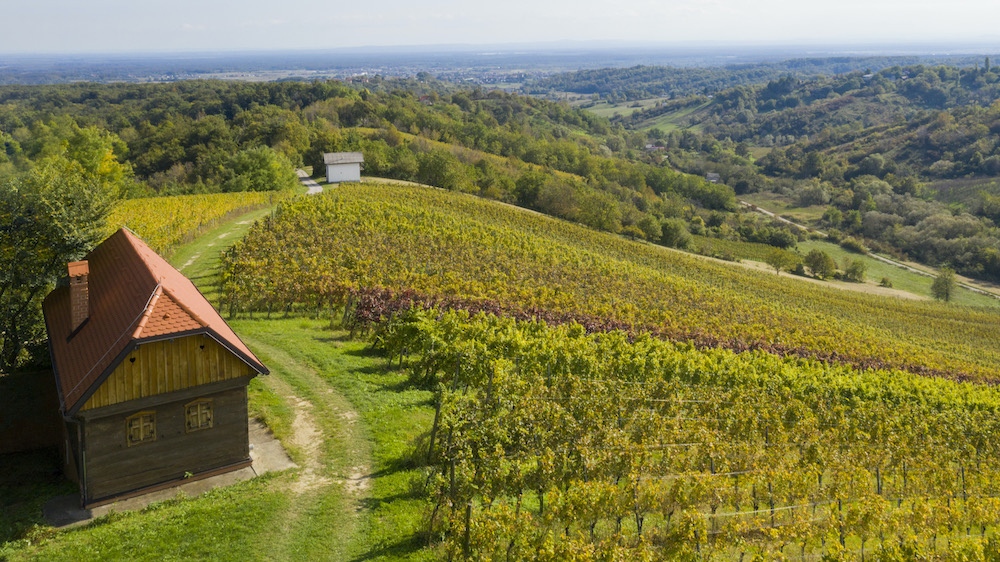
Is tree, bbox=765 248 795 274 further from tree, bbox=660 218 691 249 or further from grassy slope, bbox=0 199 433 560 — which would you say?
grassy slope, bbox=0 199 433 560

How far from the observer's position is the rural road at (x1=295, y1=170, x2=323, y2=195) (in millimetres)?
74781

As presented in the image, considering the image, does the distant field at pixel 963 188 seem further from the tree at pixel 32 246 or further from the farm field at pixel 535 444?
the tree at pixel 32 246

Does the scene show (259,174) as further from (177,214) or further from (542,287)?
(542,287)

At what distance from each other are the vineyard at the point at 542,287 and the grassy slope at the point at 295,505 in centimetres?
786

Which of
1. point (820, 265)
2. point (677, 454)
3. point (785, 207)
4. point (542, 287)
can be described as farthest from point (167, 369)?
point (785, 207)

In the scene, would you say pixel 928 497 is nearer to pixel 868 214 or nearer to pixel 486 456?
pixel 486 456

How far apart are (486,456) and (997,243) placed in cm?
14411

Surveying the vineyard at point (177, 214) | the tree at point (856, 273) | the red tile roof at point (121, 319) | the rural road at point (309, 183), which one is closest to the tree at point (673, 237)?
the tree at point (856, 273)

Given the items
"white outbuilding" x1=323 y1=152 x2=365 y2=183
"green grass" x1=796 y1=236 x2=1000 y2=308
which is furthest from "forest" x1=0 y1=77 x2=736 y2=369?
"green grass" x1=796 y1=236 x2=1000 y2=308

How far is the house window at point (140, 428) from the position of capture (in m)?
15.0

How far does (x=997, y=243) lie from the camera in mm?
118875

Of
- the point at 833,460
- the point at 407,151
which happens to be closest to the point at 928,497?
the point at 833,460

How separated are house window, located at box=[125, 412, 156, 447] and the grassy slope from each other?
173 cm

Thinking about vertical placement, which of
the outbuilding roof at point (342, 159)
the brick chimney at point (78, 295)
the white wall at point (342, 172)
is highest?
the outbuilding roof at point (342, 159)
